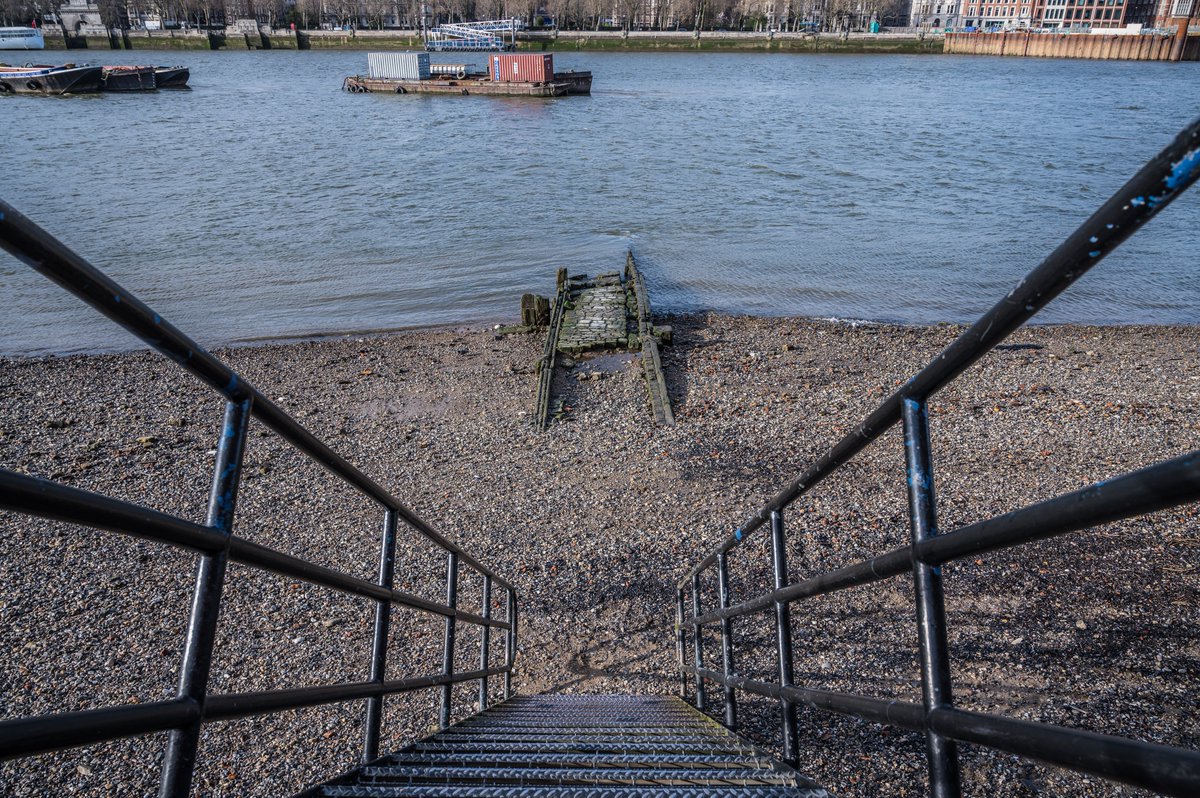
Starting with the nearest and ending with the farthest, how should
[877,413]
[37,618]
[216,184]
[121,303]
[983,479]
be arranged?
[121,303] → [877,413] → [37,618] → [983,479] → [216,184]

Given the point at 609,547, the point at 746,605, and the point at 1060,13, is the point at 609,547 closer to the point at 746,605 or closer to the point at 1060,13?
the point at 746,605

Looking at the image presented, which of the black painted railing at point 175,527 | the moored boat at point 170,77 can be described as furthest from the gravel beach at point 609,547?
the moored boat at point 170,77

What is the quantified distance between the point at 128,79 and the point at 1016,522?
7911cm

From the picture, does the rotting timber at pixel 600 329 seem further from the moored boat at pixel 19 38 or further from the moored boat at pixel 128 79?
the moored boat at pixel 19 38

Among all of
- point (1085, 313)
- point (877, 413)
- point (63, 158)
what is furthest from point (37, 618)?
point (63, 158)

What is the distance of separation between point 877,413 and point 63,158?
41.8 meters

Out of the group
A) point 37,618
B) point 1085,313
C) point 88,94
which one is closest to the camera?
point 37,618

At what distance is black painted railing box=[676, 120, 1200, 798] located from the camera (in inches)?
31.9

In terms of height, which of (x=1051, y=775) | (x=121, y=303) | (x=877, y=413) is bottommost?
(x=1051, y=775)

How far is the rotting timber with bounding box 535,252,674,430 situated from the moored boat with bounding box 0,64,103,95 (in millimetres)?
61866

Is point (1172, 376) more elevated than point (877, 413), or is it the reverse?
point (877, 413)

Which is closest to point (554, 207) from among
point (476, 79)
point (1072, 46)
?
point (476, 79)

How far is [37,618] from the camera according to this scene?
5.79 meters

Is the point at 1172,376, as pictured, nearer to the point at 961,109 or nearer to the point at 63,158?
the point at 63,158
